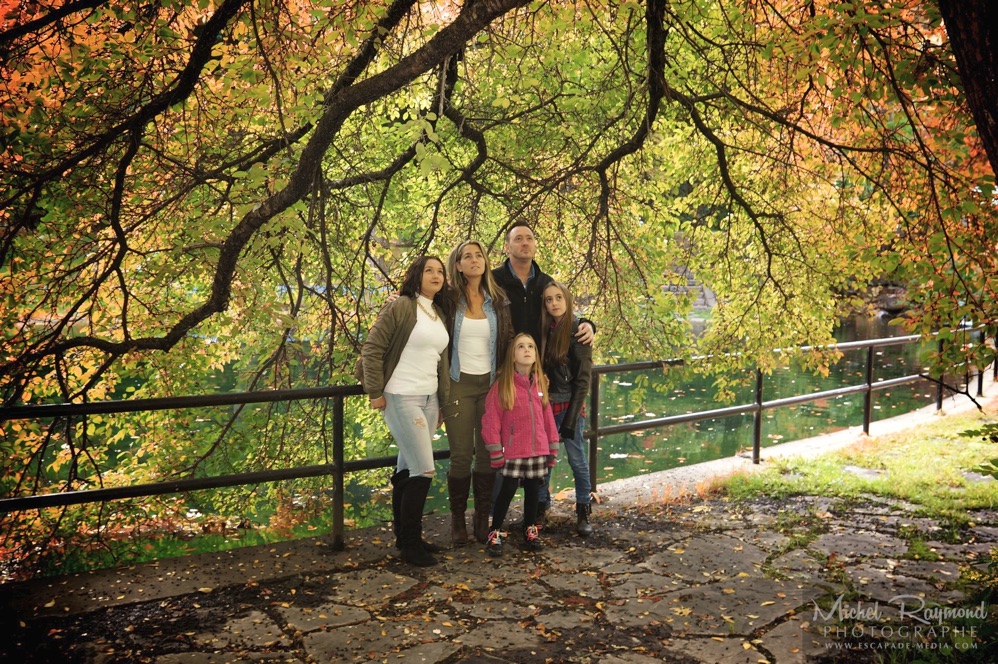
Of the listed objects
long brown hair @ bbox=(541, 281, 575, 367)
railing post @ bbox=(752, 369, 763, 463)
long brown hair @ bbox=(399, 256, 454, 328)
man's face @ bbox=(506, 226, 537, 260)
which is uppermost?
man's face @ bbox=(506, 226, 537, 260)

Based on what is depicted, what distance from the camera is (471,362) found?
16.3 feet

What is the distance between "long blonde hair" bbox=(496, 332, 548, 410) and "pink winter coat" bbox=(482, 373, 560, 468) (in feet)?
0.14

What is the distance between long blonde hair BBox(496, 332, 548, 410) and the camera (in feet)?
15.9

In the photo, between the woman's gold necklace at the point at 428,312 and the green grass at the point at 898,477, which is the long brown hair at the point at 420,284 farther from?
the green grass at the point at 898,477

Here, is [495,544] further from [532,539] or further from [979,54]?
[979,54]

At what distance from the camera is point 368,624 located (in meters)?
3.86

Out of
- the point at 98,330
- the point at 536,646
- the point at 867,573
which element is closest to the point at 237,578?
the point at 536,646

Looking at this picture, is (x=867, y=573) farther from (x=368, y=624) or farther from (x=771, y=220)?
(x=771, y=220)

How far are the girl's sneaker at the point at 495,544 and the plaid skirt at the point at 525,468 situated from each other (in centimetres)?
36

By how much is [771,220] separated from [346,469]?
13.2 feet

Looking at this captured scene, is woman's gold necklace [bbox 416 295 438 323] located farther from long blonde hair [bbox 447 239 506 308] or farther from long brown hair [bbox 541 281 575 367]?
long brown hair [bbox 541 281 575 367]

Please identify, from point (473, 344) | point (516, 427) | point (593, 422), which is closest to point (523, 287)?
point (473, 344)

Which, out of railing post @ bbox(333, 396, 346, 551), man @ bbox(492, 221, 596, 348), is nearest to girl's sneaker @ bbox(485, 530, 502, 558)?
railing post @ bbox(333, 396, 346, 551)

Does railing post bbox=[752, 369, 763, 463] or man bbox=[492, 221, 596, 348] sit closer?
man bbox=[492, 221, 596, 348]
